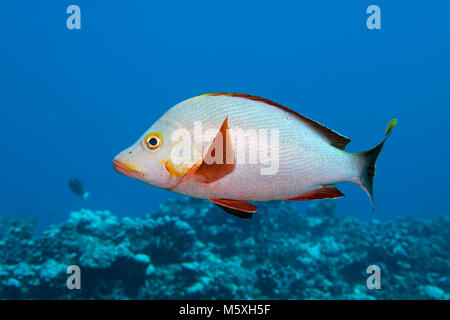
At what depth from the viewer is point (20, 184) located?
73.1 metres

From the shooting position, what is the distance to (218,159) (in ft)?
2.85

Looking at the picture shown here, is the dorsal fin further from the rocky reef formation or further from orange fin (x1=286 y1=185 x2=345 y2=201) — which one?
the rocky reef formation

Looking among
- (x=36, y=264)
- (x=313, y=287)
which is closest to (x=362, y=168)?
(x=313, y=287)

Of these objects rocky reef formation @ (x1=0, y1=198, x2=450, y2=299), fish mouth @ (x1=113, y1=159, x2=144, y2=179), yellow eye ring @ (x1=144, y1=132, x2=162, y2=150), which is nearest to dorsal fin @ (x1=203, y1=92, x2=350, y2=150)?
yellow eye ring @ (x1=144, y1=132, x2=162, y2=150)

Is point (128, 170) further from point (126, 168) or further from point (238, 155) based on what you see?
point (238, 155)

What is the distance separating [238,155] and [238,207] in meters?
0.21

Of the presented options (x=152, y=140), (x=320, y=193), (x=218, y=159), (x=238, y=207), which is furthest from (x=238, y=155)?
(x=320, y=193)

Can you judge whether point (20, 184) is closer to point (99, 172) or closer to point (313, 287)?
point (99, 172)

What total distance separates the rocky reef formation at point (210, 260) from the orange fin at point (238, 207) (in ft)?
16.1

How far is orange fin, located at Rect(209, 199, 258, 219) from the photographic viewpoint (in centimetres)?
96

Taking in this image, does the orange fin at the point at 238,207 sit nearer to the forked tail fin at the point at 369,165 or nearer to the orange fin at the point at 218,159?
the orange fin at the point at 218,159

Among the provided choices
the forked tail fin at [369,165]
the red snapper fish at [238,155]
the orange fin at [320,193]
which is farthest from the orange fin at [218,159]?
the forked tail fin at [369,165]

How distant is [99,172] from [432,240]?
319 ft

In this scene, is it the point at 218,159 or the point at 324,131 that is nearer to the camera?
the point at 218,159
